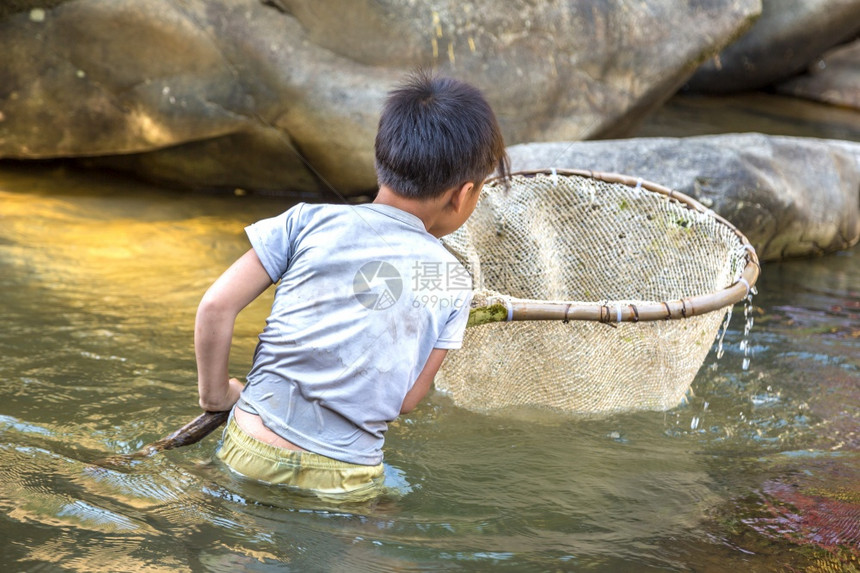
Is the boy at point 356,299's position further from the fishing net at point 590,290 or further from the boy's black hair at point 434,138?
the fishing net at point 590,290

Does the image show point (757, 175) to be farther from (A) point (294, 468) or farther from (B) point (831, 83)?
(B) point (831, 83)

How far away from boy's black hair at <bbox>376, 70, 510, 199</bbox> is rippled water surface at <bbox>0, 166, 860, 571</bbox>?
890mm

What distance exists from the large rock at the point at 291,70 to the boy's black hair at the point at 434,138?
334cm

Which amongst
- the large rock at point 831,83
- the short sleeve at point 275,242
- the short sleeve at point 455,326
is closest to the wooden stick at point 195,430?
the short sleeve at point 275,242

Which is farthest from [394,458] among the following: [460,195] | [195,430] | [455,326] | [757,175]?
[757,175]

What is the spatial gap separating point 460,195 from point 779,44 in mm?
8170

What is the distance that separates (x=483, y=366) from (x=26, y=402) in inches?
63.6

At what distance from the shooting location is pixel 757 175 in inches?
202

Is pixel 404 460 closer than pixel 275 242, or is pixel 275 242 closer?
pixel 275 242

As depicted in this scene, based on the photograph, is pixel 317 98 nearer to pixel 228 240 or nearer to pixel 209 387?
pixel 228 240

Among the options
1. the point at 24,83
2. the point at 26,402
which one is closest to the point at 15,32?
the point at 24,83

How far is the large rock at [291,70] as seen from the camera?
5.30 m

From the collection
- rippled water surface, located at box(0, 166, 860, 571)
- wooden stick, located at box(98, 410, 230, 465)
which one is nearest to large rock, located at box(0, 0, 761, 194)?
rippled water surface, located at box(0, 166, 860, 571)

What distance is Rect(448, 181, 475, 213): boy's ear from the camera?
2.18 meters
